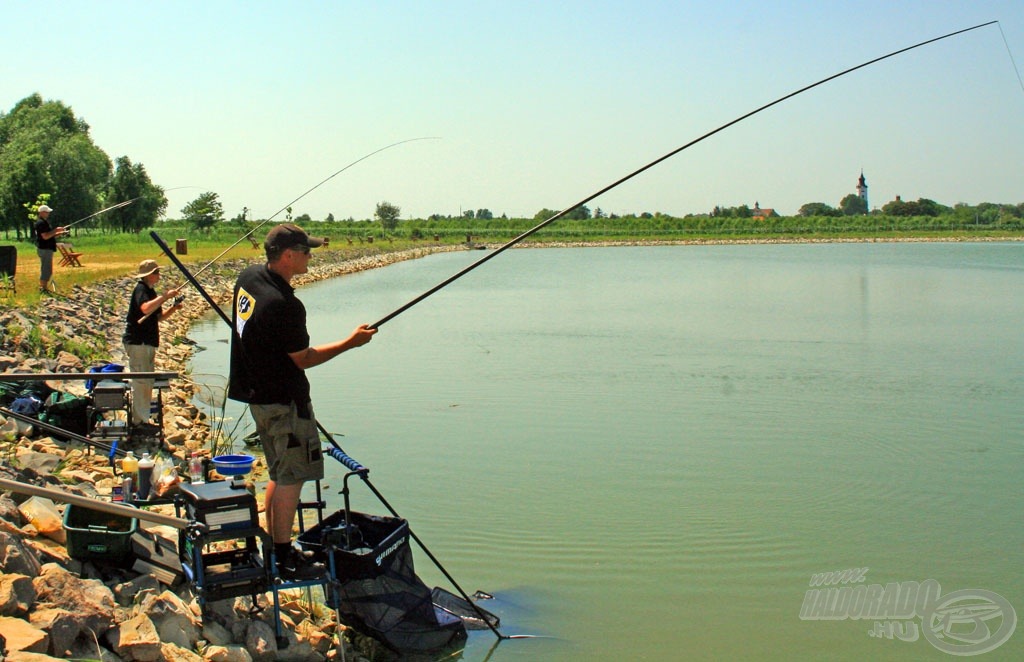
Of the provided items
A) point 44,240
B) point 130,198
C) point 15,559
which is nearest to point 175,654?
point 15,559

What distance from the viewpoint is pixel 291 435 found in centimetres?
443

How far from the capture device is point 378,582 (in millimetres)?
4605

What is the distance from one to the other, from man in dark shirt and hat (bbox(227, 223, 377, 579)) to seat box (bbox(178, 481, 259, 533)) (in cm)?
11

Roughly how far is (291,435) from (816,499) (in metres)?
5.06

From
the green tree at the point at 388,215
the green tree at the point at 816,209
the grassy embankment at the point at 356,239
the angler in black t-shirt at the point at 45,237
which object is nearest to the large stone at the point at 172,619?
the angler in black t-shirt at the point at 45,237

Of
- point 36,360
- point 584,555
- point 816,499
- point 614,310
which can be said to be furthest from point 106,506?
point 614,310

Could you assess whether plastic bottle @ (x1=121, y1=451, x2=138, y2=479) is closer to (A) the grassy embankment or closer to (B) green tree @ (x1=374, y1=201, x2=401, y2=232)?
(A) the grassy embankment

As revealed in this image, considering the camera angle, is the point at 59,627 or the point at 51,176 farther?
the point at 51,176

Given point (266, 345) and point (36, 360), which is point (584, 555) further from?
point (36, 360)

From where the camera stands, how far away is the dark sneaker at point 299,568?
4480 mm

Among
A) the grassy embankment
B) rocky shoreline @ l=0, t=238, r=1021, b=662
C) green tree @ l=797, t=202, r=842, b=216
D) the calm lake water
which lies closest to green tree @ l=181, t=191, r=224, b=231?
the grassy embankment

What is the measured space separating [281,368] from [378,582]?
1059 mm

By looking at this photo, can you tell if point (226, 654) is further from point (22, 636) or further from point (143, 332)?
point (143, 332)

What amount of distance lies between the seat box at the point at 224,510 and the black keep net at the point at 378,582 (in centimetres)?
39
